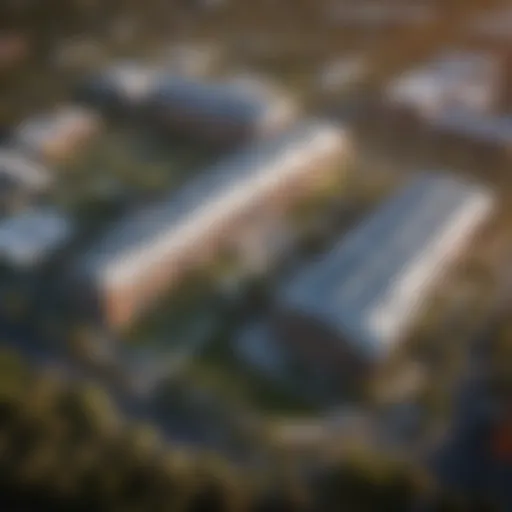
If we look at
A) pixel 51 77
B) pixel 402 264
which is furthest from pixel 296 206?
pixel 51 77

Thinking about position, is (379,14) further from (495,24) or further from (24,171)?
(24,171)

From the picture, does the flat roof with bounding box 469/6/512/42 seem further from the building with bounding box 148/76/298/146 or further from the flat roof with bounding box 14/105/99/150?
the flat roof with bounding box 14/105/99/150

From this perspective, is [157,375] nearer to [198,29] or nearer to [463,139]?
[463,139]

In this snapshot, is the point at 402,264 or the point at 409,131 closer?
the point at 402,264

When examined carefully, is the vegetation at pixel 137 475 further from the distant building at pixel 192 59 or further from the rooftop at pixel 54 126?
the distant building at pixel 192 59

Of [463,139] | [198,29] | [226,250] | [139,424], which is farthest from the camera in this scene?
[198,29]

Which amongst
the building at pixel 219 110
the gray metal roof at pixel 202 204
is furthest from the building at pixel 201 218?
the building at pixel 219 110

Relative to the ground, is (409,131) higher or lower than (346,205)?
higher

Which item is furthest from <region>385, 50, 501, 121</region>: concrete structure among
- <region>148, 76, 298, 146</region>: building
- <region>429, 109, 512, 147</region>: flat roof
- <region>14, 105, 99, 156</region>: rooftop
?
<region>14, 105, 99, 156</region>: rooftop
